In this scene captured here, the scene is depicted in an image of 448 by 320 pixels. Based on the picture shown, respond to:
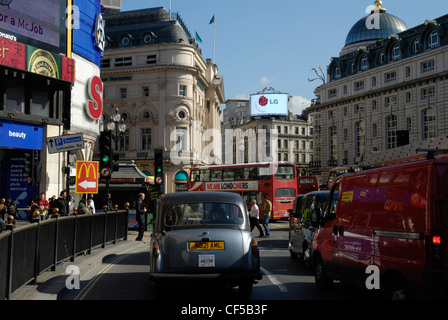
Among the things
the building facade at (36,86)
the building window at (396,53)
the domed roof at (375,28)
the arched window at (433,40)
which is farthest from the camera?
the domed roof at (375,28)

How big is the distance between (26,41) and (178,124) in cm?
3671

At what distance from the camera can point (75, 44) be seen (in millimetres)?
31828

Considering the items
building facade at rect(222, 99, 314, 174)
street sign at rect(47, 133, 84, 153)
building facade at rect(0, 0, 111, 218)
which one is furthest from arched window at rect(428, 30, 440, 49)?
street sign at rect(47, 133, 84, 153)

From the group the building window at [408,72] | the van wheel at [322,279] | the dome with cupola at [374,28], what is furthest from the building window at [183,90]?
the van wheel at [322,279]

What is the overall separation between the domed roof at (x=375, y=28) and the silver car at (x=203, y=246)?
76.8 meters

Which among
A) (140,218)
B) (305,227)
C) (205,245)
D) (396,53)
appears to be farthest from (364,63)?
(205,245)

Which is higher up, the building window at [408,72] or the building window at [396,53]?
the building window at [396,53]

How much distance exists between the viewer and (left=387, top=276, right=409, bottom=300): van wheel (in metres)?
6.52

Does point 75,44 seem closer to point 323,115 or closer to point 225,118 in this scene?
point 323,115

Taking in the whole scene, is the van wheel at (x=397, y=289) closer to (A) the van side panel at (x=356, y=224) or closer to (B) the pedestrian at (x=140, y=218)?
(A) the van side panel at (x=356, y=224)

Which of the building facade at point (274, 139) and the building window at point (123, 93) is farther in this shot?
the building facade at point (274, 139)

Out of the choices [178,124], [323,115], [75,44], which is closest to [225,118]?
[323,115]

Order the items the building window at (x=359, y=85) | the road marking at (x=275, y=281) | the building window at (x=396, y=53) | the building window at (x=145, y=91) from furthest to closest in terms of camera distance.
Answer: the building window at (x=359, y=85) < the building window at (x=396, y=53) < the building window at (x=145, y=91) < the road marking at (x=275, y=281)

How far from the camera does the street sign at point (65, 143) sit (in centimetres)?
1482
